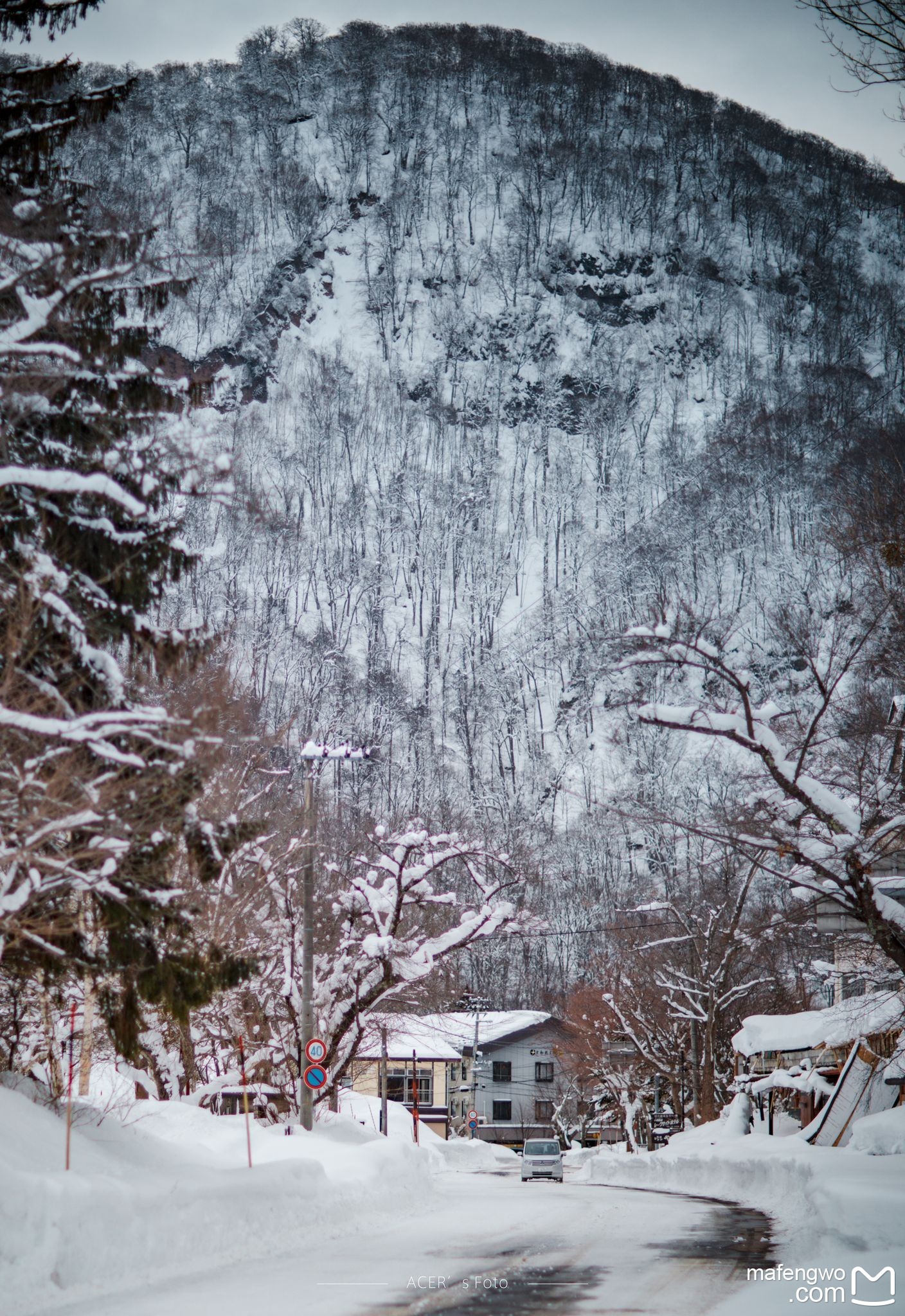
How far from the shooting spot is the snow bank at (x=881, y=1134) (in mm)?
21578

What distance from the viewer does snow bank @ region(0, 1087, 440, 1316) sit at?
31.7 ft

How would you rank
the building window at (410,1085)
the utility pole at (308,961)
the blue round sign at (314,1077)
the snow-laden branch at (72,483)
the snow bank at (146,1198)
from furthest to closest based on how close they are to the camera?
the building window at (410,1085) → the utility pole at (308,961) → the blue round sign at (314,1077) → the snow-laden branch at (72,483) → the snow bank at (146,1198)

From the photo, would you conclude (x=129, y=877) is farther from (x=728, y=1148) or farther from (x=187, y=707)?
(x=728, y=1148)

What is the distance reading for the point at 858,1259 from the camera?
10648 millimetres

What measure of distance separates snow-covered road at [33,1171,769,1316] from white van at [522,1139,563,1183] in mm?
25890

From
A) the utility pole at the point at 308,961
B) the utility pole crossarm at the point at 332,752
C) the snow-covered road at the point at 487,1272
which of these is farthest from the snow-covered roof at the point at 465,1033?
the snow-covered road at the point at 487,1272

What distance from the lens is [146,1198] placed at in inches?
456

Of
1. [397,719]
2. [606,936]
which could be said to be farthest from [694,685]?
[606,936]

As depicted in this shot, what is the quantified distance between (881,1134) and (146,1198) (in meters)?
15.5

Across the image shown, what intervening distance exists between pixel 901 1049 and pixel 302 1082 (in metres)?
10.2

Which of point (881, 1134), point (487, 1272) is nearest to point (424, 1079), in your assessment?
point (881, 1134)

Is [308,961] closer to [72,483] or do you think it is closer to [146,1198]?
[146,1198]

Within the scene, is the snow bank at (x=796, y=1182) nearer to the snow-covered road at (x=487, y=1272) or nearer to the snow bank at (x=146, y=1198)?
the snow-covered road at (x=487, y=1272)

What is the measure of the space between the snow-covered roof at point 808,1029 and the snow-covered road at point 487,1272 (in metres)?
9.50
